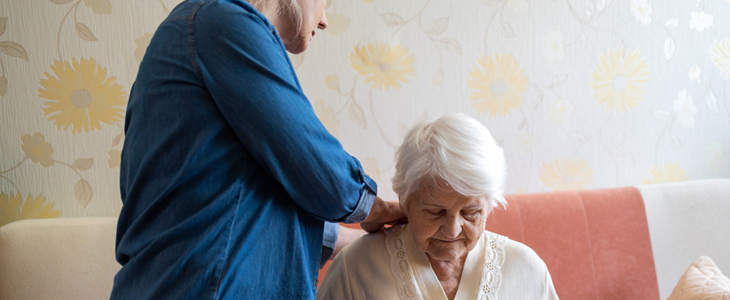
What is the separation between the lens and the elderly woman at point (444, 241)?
1217 millimetres

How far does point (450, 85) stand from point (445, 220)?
0.95 m

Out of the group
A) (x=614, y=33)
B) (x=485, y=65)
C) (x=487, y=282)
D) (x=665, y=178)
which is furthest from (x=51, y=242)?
(x=665, y=178)

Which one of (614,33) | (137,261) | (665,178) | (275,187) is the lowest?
(665,178)

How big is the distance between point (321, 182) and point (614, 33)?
6.33ft

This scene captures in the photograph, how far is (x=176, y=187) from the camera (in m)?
→ 0.85

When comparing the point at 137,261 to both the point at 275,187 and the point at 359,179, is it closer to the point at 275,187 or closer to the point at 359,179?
the point at 275,187

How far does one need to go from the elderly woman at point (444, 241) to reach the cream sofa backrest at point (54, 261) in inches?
36.0

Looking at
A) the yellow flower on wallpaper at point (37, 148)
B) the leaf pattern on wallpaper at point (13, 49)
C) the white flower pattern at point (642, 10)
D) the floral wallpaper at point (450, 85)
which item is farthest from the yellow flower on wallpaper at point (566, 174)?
the leaf pattern on wallpaper at point (13, 49)

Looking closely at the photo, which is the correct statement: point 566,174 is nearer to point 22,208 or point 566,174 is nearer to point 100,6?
point 100,6

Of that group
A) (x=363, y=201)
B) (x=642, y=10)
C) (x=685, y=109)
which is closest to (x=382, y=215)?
(x=363, y=201)

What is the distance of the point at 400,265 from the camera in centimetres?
136

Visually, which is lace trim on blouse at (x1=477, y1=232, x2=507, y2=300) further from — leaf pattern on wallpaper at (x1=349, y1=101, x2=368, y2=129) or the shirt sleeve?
leaf pattern on wallpaper at (x1=349, y1=101, x2=368, y2=129)

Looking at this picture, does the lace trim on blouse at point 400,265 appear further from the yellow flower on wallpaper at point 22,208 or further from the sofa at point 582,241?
the yellow flower on wallpaper at point 22,208

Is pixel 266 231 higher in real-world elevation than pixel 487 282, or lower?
higher
